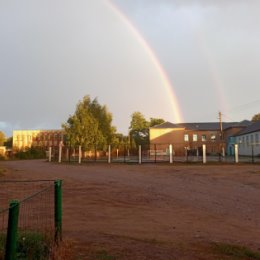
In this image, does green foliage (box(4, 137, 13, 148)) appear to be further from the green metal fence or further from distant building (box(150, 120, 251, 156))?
the green metal fence

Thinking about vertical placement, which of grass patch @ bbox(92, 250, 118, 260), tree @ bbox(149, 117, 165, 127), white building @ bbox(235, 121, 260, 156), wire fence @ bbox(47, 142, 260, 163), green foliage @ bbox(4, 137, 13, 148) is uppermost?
tree @ bbox(149, 117, 165, 127)

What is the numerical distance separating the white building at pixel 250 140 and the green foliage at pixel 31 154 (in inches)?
1464

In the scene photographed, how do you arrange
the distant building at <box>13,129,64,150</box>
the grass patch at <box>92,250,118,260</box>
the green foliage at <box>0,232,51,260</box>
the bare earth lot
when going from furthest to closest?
the distant building at <box>13,129,64,150</box> → the bare earth lot → the grass patch at <box>92,250,118,260</box> → the green foliage at <box>0,232,51,260</box>

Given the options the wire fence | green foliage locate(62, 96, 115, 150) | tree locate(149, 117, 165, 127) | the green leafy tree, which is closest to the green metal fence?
the wire fence

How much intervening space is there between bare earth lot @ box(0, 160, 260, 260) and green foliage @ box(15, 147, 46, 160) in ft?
197

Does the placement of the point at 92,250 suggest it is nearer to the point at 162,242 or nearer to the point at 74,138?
the point at 162,242

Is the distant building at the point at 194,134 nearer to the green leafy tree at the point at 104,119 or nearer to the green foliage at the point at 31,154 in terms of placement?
the green leafy tree at the point at 104,119

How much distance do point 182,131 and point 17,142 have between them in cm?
5777

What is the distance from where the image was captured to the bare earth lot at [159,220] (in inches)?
269

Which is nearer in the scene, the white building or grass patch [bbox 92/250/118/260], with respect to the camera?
grass patch [bbox 92/250/118/260]

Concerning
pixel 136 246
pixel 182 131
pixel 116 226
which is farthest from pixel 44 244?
pixel 182 131

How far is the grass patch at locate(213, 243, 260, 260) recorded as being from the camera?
22.0 ft

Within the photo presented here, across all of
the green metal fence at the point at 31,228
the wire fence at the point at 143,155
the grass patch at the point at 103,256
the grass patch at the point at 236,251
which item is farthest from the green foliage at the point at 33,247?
the wire fence at the point at 143,155

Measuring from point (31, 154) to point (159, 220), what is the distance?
7028cm
